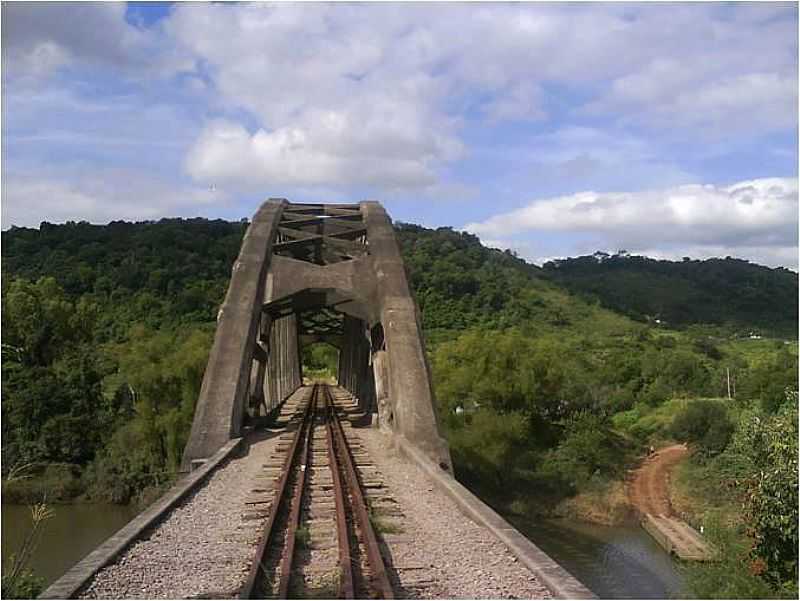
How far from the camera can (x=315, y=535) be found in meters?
7.71

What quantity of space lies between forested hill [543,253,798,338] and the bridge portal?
7078 centimetres

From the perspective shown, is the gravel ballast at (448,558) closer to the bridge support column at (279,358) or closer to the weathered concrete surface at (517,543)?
the weathered concrete surface at (517,543)

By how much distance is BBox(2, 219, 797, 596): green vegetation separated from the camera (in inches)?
674

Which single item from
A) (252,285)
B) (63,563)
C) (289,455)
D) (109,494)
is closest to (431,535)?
(289,455)

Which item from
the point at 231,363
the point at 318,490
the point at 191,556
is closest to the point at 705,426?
the point at 231,363

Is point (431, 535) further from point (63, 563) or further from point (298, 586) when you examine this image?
point (63, 563)

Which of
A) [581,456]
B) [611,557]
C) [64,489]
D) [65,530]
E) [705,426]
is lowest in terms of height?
[611,557]

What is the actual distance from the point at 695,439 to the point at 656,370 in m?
20.5

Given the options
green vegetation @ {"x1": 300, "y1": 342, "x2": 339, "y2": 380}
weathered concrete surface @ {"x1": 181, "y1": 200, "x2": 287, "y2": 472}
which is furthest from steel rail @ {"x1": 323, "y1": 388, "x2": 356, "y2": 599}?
green vegetation @ {"x1": 300, "y1": 342, "x2": 339, "y2": 380}

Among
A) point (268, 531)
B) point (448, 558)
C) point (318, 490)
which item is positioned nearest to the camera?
point (448, 558)

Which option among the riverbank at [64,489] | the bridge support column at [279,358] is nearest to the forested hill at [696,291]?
the bridge support column at [279,358]

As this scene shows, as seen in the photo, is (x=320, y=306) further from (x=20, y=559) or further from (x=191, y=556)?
(x=20, y=559)

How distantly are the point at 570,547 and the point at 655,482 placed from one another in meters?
9.06

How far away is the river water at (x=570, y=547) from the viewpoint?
23234mm
